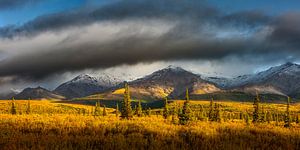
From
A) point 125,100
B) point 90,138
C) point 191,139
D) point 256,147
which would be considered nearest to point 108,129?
point 90,138

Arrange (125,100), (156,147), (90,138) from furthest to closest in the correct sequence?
(125,100)
(90,138)
(156,147)

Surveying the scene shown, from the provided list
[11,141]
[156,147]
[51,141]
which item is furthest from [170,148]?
[11,141]

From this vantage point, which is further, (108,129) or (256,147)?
(108,129)

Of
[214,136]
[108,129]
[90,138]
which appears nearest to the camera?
[90,138]

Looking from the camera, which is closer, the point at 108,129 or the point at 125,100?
the point at 108,129

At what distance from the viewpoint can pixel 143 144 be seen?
13094 millimetres

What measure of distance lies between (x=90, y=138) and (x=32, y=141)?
2.36 m

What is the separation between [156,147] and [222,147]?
8.56ft

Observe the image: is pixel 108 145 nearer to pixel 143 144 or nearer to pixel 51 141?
pixel 143 144

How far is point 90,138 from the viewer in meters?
14.0

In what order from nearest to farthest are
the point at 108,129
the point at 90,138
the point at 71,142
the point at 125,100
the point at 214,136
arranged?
the point at 71,142, the point at 90,138, the point at 214,136, the point at 108,129, the point at 125,100

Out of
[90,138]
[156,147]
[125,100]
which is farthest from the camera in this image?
[125,100]

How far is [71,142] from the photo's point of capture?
514 inches

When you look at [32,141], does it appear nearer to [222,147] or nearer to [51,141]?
[51,141]
